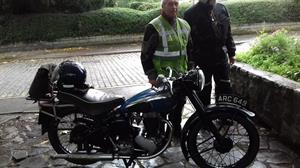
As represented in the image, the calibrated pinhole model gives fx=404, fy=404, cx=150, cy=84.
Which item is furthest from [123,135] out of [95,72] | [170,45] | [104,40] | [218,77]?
[104,40]

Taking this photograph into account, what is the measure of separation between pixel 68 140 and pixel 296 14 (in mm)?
17050

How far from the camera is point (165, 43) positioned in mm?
5000

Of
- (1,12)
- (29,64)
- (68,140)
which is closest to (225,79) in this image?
(68,140)

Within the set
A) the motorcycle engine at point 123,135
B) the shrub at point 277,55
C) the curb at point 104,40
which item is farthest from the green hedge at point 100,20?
the motorcycle engine at point 123,135

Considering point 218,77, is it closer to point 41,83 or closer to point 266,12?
point 41,83

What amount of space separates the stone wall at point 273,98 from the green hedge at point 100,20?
13.2m

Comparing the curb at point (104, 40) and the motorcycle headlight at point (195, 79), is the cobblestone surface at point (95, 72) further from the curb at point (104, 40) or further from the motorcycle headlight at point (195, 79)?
the motorcycle headlight at point (195, 79)

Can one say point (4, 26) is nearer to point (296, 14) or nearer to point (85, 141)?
point (296, 14)

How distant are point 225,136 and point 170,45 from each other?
130 centimetres

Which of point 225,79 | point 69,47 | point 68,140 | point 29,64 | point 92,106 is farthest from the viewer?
point 69,47

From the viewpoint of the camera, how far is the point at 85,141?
186 inches

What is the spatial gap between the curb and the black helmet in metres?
14.2

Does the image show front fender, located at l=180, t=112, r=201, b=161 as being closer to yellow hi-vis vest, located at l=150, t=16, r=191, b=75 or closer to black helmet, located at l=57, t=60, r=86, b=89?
yellow hi-vis vest, located at l=150, t=16, r=191, b=75

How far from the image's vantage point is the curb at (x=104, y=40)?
1852 centimetres
